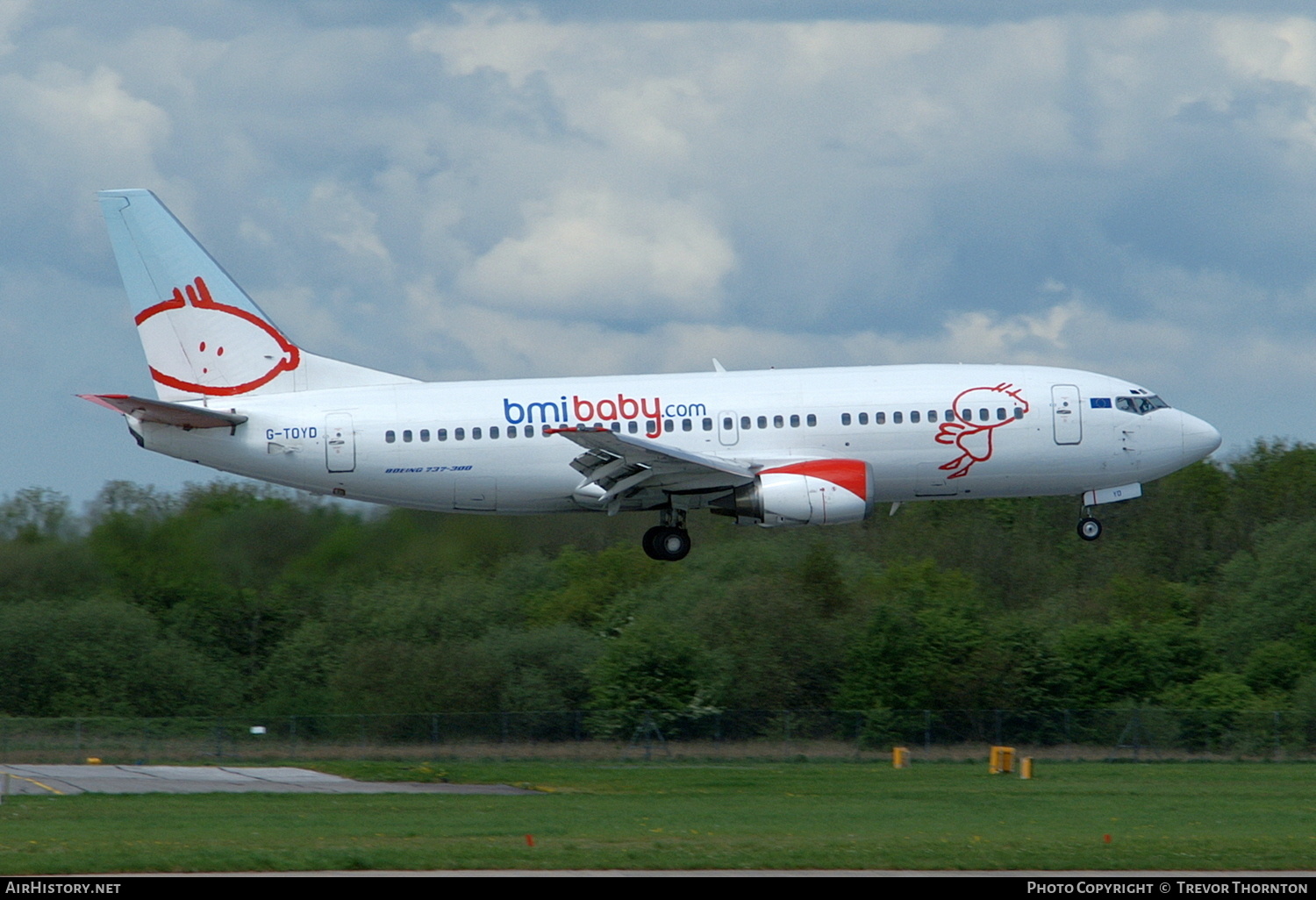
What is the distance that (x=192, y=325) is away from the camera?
41.2 meters

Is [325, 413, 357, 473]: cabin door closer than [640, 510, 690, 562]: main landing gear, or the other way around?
[325, 413, 357, 473]: cabin door

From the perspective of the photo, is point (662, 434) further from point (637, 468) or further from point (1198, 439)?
point (1198, 439)

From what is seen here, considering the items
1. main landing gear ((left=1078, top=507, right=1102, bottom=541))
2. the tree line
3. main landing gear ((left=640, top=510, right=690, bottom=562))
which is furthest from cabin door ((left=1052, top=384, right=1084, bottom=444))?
the tree line

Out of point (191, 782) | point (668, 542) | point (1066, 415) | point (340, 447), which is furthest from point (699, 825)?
point (191, 782)

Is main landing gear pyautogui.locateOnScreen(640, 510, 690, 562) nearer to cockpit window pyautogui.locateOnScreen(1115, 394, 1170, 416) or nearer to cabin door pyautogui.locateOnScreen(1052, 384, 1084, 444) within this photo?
cabin door pyautogui.locateOnScreen(1052, 384, 1084, 444)

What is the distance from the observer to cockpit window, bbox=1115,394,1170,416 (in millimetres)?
41062

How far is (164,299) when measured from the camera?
41.5m

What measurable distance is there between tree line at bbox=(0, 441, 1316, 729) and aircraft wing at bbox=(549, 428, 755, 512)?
949cm

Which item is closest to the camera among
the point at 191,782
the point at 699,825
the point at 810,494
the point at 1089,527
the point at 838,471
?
the point at 699,825

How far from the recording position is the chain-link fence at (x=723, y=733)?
5847 cm

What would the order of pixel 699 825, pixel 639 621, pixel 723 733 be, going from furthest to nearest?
pixel 639 621 → pixel 723 733 → pixel 699 825

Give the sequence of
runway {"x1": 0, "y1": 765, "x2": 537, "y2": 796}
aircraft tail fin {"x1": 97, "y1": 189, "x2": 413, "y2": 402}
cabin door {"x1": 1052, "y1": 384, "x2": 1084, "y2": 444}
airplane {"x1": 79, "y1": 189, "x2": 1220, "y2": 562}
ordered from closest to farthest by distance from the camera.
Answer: airplane {"x1": 79, "y1": 189, "x2": 1220, "y2": 562}
cabin door {"x1": 1052, "y1": 384, "x2": 1084, "y2": 444}
aircraft tail fin {"x1": 97, "y1": 189, "x2": 413, "y2": 402}
runway {"x1": 0, "y1": 765, "x2": 537, "y2": 796}

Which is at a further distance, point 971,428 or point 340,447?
point 971,428

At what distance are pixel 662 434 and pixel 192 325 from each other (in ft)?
37.0
